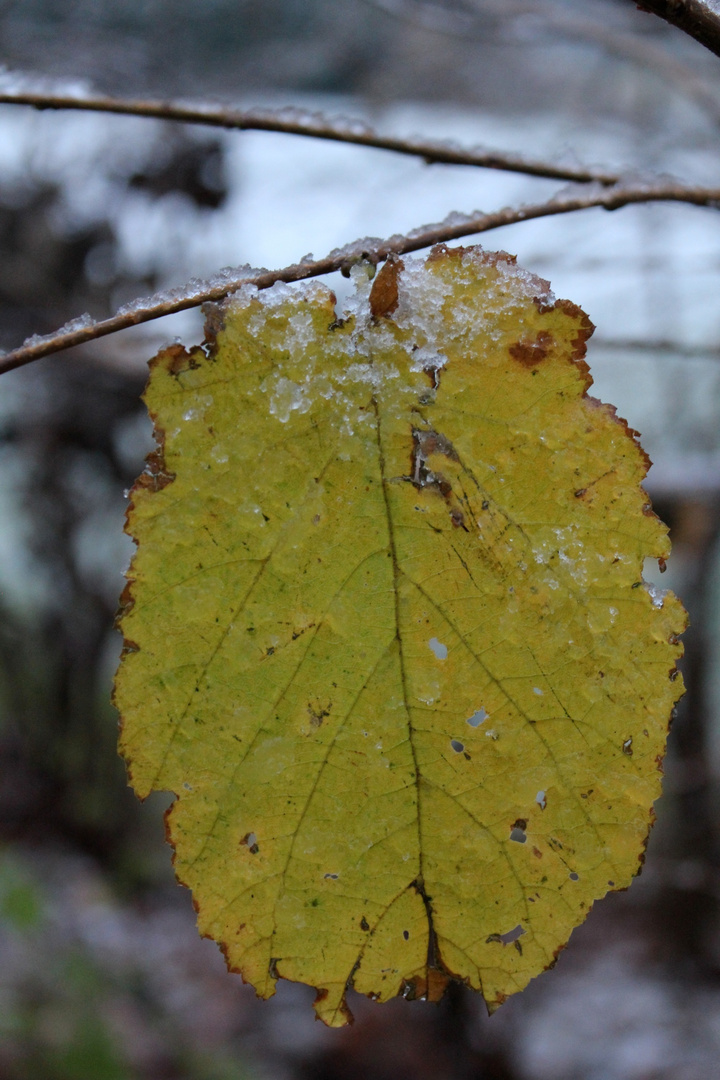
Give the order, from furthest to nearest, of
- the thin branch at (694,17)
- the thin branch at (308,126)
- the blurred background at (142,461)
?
the blurred background at (142,461) < the thin branch at (308,126) < the thin branch at (694,17)

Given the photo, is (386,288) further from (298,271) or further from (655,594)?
(655,594)

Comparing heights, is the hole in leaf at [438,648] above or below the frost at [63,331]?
below

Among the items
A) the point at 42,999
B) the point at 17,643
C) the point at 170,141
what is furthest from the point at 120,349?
the point at 17,643

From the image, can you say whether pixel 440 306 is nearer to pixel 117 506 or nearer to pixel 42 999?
pixel 42 999

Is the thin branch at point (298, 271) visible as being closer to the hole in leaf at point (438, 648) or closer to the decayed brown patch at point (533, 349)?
the decayed brown patch at point (533, 349)

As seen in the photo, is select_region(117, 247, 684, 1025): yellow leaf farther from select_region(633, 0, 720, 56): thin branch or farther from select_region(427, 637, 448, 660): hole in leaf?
select_region(633, 0, 720, 56): thin branch

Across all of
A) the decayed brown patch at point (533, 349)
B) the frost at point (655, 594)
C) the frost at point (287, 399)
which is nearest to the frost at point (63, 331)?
the frost at point (287, 399)

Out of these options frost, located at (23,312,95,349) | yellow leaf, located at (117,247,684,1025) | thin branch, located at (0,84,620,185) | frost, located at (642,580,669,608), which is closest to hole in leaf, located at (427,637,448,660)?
yellow leaf, located at (117,247,684,1025)
